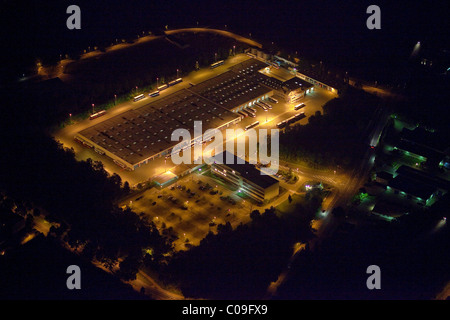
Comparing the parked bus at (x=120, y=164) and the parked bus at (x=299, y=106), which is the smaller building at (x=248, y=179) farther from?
the parked bus at (x=299, y=106)

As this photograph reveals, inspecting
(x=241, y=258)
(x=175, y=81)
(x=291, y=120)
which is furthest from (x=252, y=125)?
(x=241, y=258)

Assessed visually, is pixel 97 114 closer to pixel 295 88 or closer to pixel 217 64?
pixel 217 64

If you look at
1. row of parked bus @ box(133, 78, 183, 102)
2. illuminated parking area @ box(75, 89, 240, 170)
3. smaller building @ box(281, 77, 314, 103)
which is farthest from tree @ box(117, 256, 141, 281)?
smaller building @ box(281, 77, 314, 103)

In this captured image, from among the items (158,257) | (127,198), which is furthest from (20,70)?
(158,257)

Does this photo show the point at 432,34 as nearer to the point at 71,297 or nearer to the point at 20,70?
the point at 20,70

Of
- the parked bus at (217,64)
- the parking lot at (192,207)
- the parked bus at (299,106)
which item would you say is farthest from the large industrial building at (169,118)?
the parking lot at (192,207)

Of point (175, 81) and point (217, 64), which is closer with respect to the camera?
point (175, 81)
